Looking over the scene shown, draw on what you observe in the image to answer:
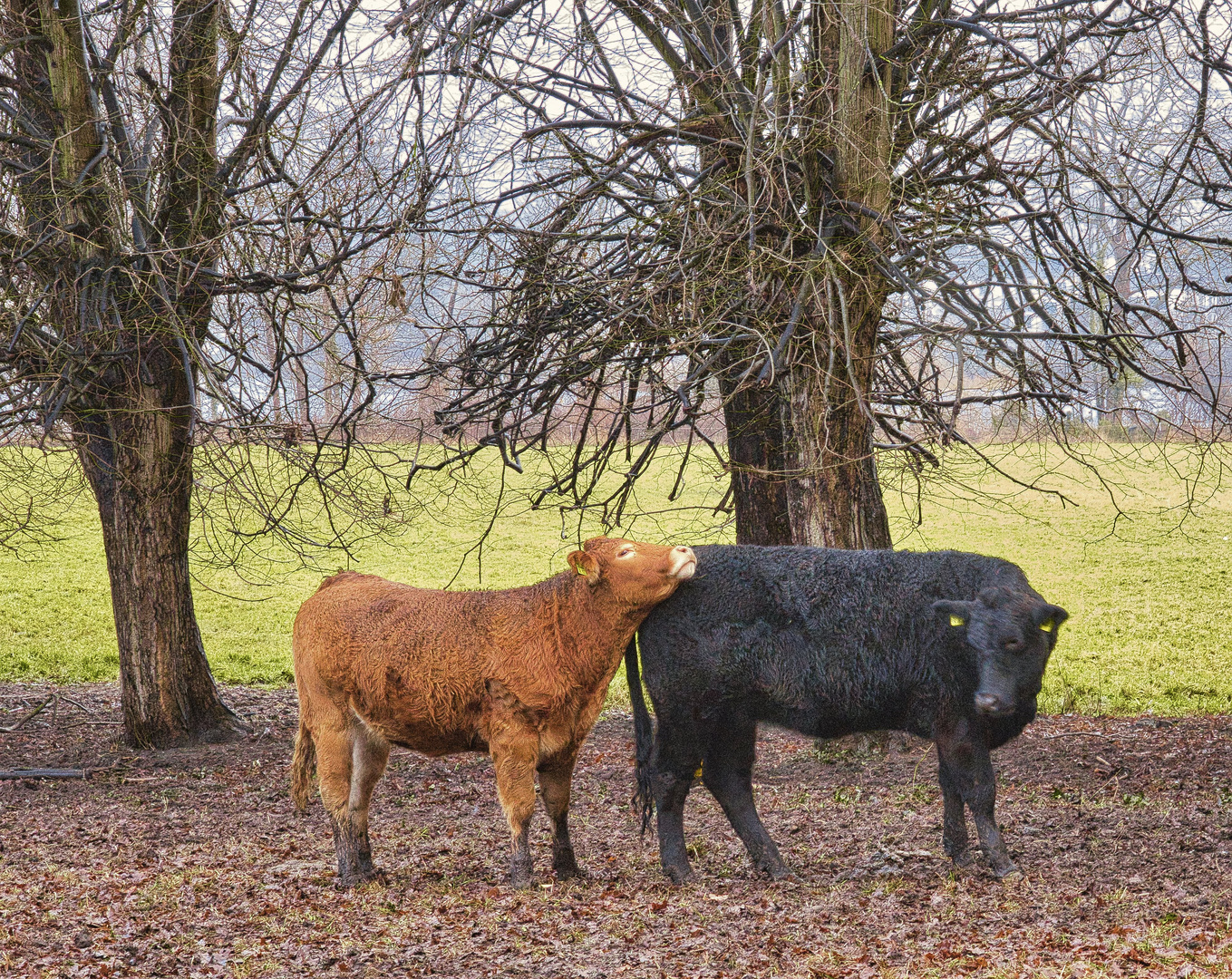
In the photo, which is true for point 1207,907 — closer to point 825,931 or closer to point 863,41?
point 825,931

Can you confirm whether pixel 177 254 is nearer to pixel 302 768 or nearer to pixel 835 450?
pixel 302 768

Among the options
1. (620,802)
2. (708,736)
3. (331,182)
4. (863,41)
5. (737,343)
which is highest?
(863,41)

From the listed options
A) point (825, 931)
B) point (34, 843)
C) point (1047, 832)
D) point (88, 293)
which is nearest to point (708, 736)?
point (825, 931)

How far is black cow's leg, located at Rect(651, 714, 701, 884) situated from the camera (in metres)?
5.79

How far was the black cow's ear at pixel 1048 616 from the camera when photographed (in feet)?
17.7

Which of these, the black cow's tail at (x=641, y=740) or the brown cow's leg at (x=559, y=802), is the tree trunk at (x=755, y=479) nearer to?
the black cow's tail at (x=641, y=740)

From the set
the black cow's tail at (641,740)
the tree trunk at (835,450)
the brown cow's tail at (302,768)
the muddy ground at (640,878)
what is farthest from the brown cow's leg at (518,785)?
the tree trunk at (835,450)

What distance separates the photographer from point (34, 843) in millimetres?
7199

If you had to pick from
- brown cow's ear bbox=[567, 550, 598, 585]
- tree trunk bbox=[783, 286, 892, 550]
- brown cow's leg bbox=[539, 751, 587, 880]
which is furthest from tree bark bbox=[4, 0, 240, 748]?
tree trunk bbox=[783, 286, 892, 550]

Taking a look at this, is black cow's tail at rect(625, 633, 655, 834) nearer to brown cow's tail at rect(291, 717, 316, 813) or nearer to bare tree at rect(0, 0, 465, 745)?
brown cow's tail at rect(291, 717, 316, 813)

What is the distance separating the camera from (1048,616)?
542 centimetres

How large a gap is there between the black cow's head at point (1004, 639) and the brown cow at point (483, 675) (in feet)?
4.52

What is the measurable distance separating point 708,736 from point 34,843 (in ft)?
14.6

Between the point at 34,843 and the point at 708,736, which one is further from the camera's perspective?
the point at 34,843
